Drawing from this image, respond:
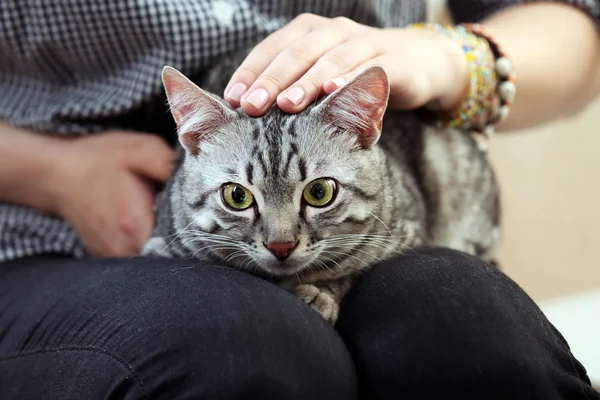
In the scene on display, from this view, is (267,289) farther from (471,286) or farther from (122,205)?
(122,205)

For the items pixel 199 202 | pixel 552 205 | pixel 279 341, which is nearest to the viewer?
pixel 279 341

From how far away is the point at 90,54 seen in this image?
107 cm

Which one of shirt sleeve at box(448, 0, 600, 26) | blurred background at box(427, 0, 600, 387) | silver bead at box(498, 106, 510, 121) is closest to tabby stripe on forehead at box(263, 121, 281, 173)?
silver bead at box(498, 106, 510, 121)

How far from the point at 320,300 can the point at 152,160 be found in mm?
444

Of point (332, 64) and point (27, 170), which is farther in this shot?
point (27, 170)

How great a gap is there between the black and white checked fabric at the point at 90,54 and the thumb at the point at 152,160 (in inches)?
2.9

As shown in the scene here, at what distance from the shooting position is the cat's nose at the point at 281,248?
2.66 ft

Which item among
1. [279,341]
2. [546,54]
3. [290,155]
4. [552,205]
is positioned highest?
[546,54]

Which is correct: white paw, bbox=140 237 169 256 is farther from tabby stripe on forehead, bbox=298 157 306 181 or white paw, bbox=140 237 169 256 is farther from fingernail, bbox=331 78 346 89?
fingernail, bbox=331 78 346 89

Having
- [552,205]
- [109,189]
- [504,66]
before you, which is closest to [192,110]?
[109,189]

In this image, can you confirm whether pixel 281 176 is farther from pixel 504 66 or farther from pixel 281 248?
pixel 504 66

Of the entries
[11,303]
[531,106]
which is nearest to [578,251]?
[531,106]

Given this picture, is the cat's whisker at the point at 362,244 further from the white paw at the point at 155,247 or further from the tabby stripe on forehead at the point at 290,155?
the white paw at the point at 155,247

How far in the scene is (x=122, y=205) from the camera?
1083mm
